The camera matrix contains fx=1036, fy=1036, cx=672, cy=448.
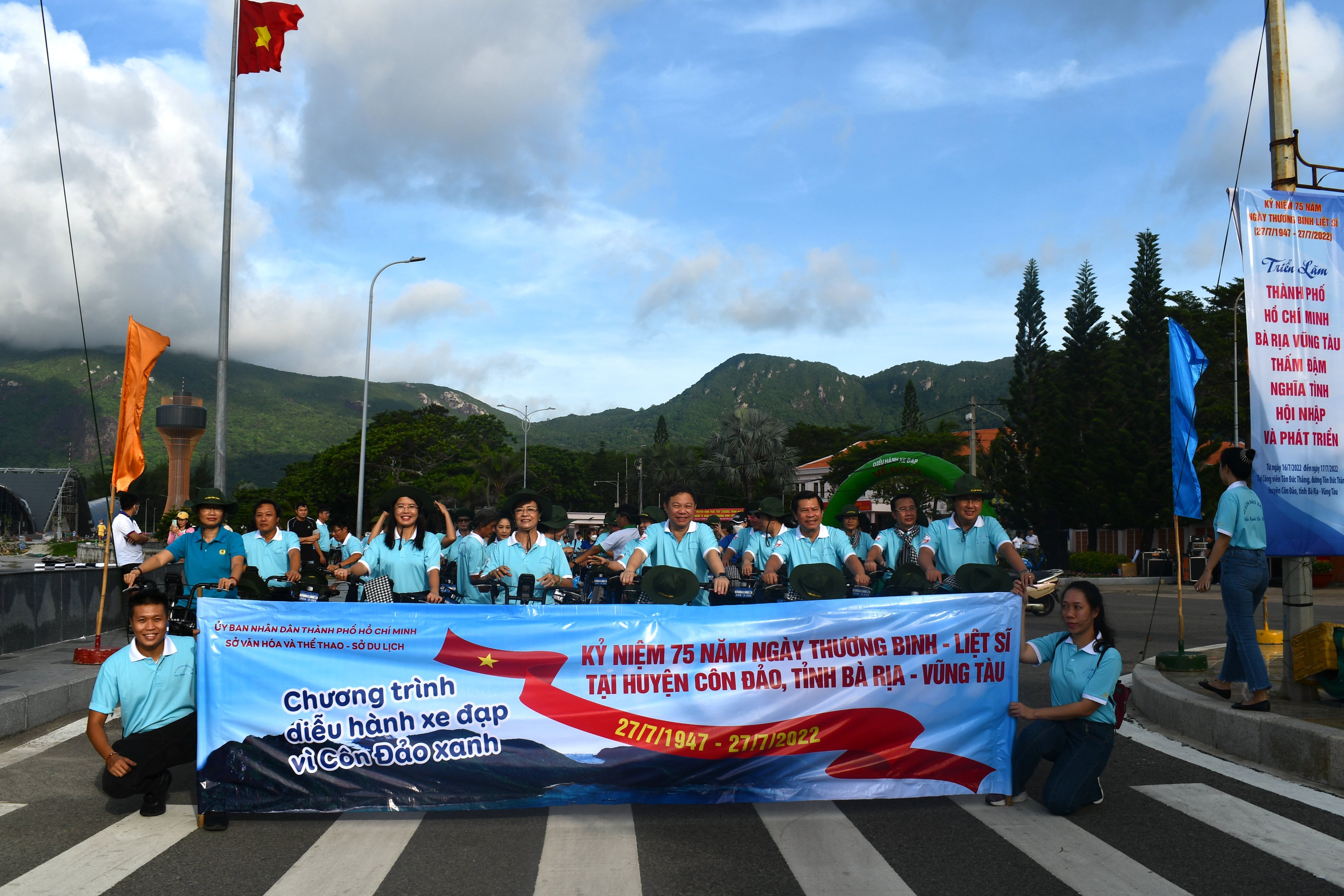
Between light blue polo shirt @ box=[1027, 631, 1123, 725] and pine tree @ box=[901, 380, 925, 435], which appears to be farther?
pine tree @ box=[901, 380, 925, 435]

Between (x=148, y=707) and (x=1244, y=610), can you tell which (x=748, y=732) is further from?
(x=1244, y=610)

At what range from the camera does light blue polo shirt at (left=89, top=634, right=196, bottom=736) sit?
17.0ft

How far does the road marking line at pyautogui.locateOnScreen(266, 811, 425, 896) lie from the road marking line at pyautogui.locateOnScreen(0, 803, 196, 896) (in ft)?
2.28

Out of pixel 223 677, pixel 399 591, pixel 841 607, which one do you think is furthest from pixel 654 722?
pixel 399 591

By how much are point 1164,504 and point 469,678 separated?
39.0 meters

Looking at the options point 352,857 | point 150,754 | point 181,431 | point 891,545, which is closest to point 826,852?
point 352,857

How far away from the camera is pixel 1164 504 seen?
128 feet

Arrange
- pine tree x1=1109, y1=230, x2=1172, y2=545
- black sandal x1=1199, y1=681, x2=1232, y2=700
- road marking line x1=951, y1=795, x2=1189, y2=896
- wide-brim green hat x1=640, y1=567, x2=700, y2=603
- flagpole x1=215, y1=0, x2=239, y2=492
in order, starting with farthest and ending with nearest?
pine tree x1=1109, y1=230, x2=1172, y2=545 → flagpole x1=215, y1=0, x2=239, y2=492 → black sandal x1=1199, y1=681, x2=1232, y2=700 → wide-brim green hat x1=640, y1=567, x2=700, y2=603 → road marking line x1=951, y1=795, x2=1189, y2=896

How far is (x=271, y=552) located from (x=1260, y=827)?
7542mm

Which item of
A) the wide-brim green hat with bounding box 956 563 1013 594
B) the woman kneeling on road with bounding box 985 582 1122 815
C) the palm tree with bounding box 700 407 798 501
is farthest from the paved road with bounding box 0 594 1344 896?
the palm tree with bounding box 700 407 798 501

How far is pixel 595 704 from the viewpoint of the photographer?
5.28 m

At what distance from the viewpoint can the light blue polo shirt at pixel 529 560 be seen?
809 centimetres

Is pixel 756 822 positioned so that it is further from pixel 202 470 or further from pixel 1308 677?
pixel 202 470

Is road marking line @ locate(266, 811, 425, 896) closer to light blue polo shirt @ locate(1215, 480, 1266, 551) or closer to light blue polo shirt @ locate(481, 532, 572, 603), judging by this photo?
light blue polo shirt @ locate(481, 532, 572, 603)
